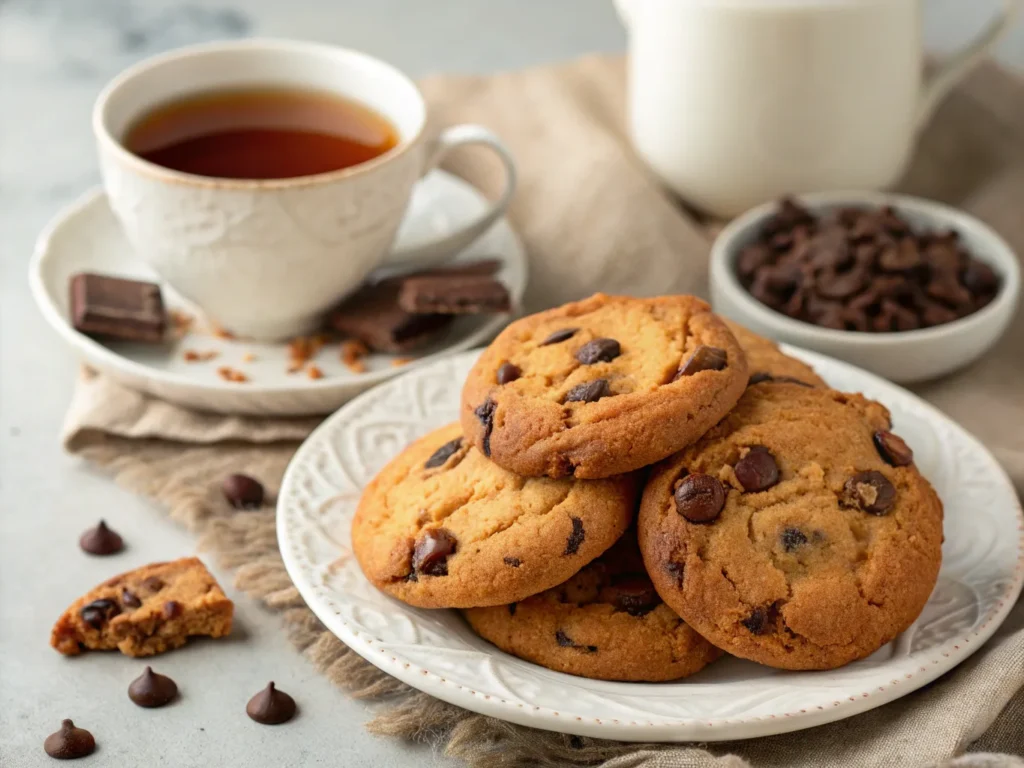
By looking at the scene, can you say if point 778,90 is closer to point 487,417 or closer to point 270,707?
point 487,417

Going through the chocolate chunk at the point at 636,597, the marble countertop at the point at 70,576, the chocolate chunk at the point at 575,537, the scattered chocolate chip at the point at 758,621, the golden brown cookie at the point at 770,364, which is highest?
the chocolate chunk at the point at 575,537

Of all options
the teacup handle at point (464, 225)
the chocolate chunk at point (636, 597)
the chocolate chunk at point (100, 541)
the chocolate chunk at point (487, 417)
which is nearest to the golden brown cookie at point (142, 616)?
the chocolate chunk at point (100, 541)

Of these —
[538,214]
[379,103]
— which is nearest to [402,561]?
[379,103]

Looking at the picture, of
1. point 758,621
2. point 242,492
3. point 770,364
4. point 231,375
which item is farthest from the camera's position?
point 231,375

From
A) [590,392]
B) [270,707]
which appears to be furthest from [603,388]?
[270,707]

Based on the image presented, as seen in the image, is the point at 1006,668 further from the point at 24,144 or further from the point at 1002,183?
the point at 24,144

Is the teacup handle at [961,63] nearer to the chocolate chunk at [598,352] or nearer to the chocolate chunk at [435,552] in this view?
the chocolate chunk at [598,352]

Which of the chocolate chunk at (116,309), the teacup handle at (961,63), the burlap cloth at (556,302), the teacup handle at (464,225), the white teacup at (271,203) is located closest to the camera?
the burlap cloth at (556,302)

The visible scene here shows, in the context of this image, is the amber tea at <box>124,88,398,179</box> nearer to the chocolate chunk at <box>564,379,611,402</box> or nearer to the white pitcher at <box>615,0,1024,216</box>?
the white pitcher at <box>615,0,1024,216</box>
